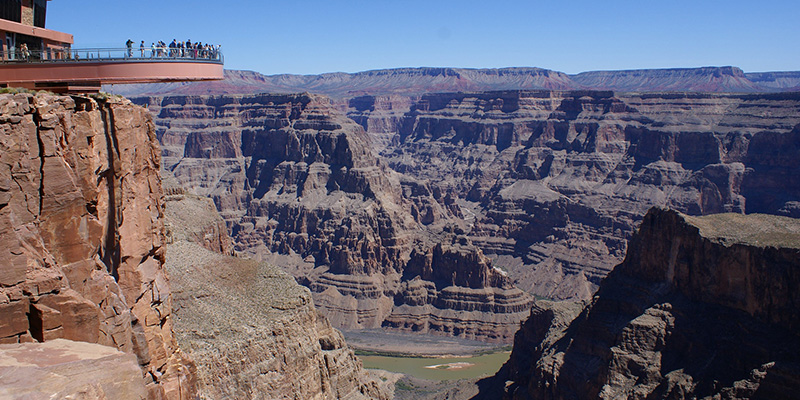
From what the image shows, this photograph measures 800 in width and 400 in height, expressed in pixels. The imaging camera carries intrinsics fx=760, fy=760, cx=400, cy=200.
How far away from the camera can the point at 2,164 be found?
810 inches

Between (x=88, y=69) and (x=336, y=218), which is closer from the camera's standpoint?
(x=88, y=69)

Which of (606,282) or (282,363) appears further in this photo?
(606,282)

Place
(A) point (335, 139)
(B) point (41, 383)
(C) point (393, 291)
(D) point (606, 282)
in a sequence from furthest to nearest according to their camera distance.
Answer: (A) point (335, 139)
(C) point (393, 291)
(D) point (606, 282)
(B) point (41, 383)

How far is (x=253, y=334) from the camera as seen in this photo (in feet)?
176

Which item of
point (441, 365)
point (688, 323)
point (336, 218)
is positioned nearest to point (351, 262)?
point (336, 218)

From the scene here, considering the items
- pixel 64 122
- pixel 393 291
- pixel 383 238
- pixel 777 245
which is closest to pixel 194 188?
pixel 383 238

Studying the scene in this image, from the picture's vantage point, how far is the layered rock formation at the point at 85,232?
20.7 meters

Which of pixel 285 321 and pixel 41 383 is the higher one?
pixel 41 383

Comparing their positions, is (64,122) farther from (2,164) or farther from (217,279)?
(217,279)

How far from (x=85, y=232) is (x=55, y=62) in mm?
8732

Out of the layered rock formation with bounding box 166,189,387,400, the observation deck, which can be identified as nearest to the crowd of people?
the observation deck

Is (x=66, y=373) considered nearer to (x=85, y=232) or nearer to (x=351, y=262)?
(x=85, y=232)

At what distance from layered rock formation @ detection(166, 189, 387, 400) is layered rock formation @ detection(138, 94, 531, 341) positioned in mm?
64316

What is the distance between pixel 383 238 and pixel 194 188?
2367 inches
